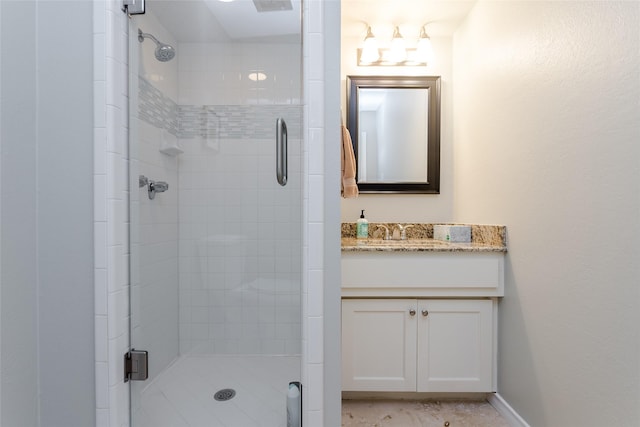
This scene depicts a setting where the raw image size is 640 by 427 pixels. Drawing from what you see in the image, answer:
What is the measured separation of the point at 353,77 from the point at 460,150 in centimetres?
84

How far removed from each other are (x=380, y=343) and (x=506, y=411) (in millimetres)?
669

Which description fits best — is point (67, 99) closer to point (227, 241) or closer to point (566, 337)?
point (227, 241)

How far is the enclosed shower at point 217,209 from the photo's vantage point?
1.27m

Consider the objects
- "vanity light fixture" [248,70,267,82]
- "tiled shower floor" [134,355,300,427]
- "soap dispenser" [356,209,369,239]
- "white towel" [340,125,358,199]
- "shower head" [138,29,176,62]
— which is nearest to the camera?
"tiled shower floor" [134,355,300,427]

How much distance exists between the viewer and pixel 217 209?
1.52 metres

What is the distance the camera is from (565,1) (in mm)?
1170

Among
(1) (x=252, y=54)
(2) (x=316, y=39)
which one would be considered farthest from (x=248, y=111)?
(2) (x=316, y=39)

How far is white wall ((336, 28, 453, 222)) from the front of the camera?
6.86 ft

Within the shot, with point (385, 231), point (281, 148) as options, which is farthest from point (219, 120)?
point (385, 231)

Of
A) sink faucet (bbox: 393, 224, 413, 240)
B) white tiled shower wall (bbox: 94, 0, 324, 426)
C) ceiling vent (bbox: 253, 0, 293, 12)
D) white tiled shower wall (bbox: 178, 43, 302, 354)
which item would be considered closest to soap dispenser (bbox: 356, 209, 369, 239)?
sink faucet (bbox: 393, 224, 413, 240)

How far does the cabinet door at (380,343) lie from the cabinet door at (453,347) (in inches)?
2.2

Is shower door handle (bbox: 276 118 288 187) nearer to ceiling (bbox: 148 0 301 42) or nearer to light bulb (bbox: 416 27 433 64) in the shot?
ceiling (bbox: 148 0 301 42)

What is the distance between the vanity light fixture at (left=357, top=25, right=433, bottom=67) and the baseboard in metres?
1.98

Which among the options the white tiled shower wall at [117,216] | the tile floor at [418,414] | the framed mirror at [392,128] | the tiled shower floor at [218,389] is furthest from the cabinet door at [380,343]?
the framed mirror at [392,128]
